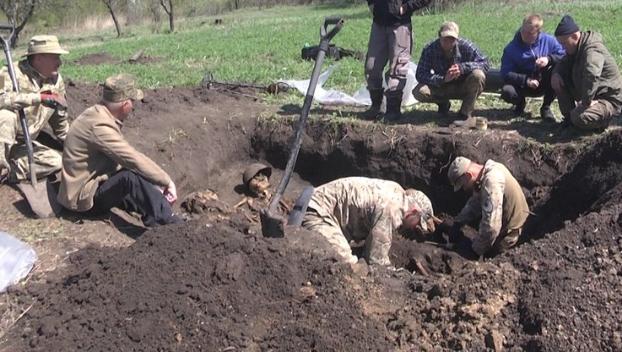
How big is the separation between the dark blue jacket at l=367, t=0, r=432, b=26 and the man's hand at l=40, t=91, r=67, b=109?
3.77 metres

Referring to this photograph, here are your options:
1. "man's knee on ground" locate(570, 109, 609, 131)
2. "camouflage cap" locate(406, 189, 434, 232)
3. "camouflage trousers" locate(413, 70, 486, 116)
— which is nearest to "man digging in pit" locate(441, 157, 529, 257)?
"camouflage cap" locate(406, 189, 434, 232)

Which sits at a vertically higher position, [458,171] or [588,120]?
[588,120]

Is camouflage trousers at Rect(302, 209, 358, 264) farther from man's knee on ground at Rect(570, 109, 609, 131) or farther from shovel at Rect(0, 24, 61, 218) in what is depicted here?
man's knee on ground at Rect(570, 109, 609, 131)

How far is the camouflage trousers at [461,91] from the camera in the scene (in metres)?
7.69

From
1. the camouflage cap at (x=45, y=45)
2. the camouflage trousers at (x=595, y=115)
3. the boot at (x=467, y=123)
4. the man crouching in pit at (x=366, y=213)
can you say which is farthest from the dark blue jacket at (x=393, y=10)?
the camouflage cap at (x=45, y=45)

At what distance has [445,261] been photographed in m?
6.30

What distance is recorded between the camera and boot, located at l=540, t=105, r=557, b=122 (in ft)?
25.0

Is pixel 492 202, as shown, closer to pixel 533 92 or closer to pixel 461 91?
pixel 461 91

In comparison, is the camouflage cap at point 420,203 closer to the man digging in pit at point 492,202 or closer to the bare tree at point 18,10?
the man digging in pit at point 492,202

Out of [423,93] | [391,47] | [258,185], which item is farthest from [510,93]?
[258,185]

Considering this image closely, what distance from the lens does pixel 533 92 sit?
25.6 ft

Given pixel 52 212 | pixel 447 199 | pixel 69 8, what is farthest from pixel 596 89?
pixel 69 8

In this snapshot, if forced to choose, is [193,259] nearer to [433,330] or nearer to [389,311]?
[389,311]

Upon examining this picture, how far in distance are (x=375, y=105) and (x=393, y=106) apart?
0.32 meters
